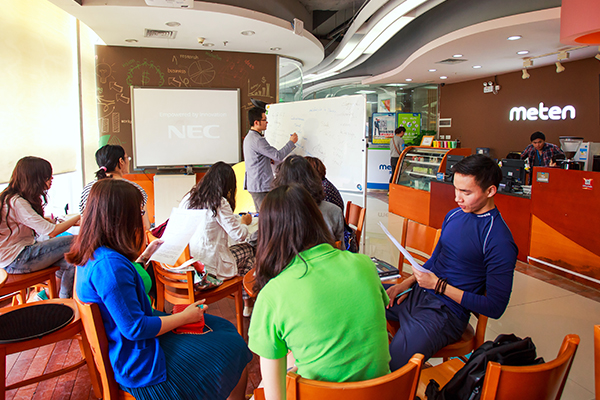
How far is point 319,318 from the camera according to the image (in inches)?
40.6

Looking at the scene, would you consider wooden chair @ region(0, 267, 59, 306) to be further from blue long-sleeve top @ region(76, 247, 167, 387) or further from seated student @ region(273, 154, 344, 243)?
seated student @ region(273, 154, 344, 243)

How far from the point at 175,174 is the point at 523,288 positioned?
16.3 feet

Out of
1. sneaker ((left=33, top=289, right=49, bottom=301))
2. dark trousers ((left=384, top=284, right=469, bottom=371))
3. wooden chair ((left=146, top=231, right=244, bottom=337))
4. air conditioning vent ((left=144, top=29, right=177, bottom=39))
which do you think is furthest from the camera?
air conditioning vent ((left=144, top=29, right=177, bottom=39))

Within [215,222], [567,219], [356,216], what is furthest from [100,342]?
[567,219]

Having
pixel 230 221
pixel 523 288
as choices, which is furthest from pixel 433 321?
pixel 523 288

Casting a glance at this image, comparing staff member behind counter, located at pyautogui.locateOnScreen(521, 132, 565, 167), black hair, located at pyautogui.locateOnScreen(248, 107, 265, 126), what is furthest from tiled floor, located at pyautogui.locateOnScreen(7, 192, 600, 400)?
staff member behind counter, located at pyautogui.locateOnScreen(521, 132, 565, 167)

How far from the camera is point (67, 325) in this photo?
5.84 feet

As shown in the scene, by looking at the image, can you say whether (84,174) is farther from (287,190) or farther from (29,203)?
(287,190)

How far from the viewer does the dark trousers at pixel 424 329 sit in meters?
1.59

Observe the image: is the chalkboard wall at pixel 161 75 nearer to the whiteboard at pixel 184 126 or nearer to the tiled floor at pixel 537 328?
the whiteboard at pixel 184 126

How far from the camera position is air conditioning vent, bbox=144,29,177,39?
501 centimetres

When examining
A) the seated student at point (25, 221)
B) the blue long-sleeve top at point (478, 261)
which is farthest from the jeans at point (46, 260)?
the blue long-sleeve top at point (478, 261)

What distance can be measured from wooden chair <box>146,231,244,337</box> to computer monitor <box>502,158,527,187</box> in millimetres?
3518

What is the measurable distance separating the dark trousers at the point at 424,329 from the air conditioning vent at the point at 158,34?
4.82 metres
